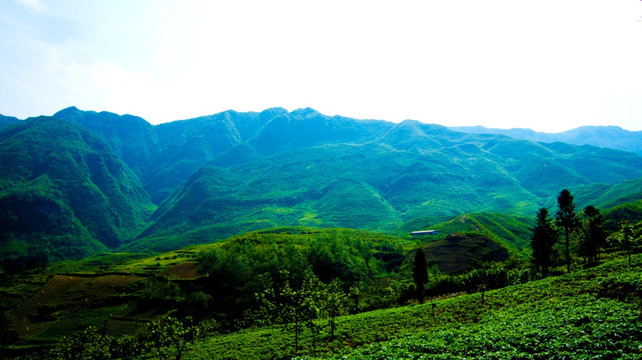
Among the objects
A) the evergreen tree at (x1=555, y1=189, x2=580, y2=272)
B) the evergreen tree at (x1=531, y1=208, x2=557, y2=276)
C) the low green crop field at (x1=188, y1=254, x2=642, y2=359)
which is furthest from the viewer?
the evergreen tree at (x1=531, y1=208, x2=557, y2=276)

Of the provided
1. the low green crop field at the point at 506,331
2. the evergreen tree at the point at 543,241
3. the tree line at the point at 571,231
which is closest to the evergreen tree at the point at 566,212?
the tree line at the point at 571,231

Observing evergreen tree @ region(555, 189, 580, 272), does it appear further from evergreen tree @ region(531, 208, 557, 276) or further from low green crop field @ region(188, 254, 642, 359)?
low green crop field @ region(188, 254, 642, 359)

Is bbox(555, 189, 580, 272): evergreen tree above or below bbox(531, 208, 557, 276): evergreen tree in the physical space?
above

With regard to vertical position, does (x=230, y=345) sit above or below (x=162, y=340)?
below

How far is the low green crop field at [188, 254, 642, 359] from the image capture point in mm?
23484

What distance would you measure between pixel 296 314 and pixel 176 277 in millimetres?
85367

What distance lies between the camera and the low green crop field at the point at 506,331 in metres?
23.5

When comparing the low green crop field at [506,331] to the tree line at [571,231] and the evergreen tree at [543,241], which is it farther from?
the evergreen tree at [543,241]

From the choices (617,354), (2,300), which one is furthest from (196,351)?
(2,300)

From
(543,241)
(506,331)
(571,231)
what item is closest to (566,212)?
(571,231)

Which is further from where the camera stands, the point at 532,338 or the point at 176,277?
the point at 176,277

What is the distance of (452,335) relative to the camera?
3428cm

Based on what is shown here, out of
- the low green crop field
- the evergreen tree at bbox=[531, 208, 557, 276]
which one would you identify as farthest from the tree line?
the low green crop field

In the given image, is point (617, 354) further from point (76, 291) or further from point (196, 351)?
point (76, 291)
